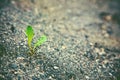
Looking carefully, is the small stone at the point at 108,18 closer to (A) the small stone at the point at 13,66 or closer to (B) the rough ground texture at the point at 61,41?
(B) the rough ground texture at the point at 61,41

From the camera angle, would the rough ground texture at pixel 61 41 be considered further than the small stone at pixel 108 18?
No

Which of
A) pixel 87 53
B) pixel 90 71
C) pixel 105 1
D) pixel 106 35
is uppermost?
pixel 105 1

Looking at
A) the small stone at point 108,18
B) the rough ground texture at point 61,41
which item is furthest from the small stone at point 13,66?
the small stone at point 108,18

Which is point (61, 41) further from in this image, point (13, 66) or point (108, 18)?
point (108, 18)

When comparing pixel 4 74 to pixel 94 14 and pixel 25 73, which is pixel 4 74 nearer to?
pixel 25 73

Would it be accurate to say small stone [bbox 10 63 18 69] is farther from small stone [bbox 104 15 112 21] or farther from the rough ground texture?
small stone [bbox 104 15 112 21]

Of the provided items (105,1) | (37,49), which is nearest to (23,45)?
(37,49)

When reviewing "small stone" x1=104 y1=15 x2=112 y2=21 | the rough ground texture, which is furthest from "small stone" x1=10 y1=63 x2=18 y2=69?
"small stone" x1=104 y1=15 x2=112 y2=21

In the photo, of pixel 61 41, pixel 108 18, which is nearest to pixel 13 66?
pixel 61 41
